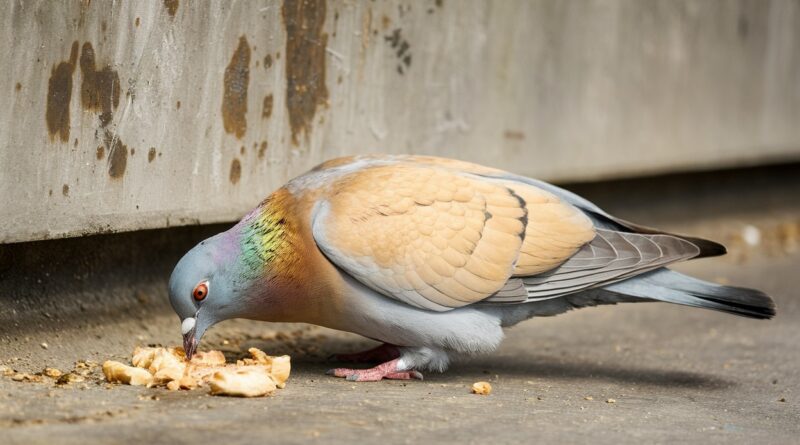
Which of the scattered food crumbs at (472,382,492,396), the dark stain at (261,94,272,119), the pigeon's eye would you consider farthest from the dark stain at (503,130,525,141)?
the pigeon's eye

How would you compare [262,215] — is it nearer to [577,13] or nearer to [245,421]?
[245,421]

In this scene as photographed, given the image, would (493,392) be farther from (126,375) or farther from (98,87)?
(98,87)

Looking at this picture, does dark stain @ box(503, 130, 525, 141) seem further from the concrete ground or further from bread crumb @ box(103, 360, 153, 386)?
bread crumb @ box(103, 360, 153, 386)

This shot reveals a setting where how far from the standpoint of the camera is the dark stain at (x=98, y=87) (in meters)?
3.78

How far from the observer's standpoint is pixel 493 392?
12.3ft

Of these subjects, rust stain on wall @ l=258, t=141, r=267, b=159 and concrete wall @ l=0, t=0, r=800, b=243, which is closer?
concrete wall @ l=0, t=0, r=800, b=243

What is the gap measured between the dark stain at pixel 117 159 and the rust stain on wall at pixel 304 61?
853 mm

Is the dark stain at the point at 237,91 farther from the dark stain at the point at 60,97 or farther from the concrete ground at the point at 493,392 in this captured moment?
the concrete ground at the point at 493,392

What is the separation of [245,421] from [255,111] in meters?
1.77

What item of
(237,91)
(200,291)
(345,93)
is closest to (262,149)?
(237,91)

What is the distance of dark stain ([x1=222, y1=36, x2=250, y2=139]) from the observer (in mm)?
4316

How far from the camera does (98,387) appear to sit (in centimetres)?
340

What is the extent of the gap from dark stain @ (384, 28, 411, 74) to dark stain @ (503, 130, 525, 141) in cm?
86

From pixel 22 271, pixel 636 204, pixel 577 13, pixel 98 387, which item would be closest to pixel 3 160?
pixel 22 271
